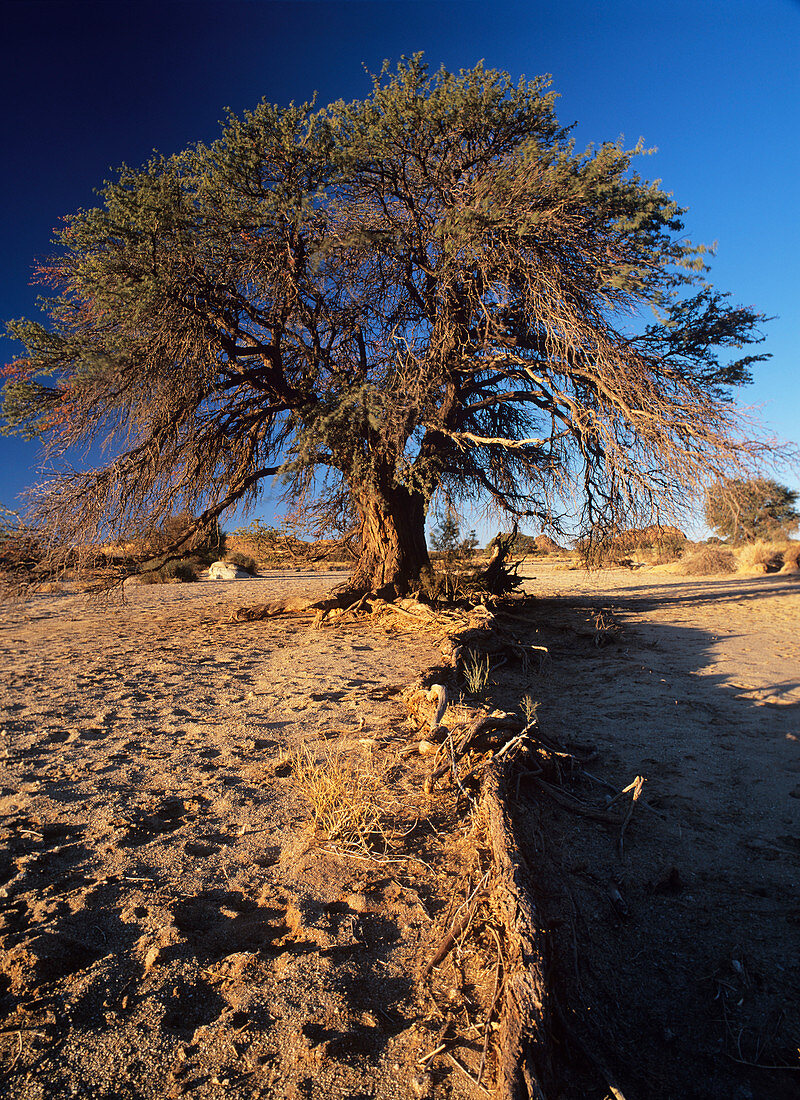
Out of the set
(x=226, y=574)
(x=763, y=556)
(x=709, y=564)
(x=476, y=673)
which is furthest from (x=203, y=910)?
(x=763, y=556)

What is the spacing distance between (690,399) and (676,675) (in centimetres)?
389

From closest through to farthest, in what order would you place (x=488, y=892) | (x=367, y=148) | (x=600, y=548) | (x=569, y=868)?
(x=488, y=892) → (x=569, y=868) → (x=367, y=148) → (x=600, y=548)

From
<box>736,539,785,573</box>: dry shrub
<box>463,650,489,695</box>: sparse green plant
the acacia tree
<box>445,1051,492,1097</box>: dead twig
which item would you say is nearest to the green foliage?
the acacia tree

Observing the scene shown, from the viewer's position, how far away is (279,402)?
32.8 feet

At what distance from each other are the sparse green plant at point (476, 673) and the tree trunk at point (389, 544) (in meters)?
4.31

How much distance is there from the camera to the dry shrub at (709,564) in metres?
23.9

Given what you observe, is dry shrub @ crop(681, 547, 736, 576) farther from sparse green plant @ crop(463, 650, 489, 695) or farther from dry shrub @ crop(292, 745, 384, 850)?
dry shrub @ crop(292, 745, 384, 850)

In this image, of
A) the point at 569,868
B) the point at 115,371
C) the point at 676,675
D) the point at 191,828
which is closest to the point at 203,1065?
the point at 191,828

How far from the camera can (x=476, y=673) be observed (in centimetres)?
532

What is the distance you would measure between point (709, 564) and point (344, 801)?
82.9 feet

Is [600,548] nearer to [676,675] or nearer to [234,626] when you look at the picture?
[676,675]

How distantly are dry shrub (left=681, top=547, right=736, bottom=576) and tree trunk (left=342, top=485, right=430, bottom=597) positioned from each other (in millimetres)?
17682

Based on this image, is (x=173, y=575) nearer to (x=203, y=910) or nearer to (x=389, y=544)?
(x=389, y=544)

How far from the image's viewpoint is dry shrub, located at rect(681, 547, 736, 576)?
78.5ft
